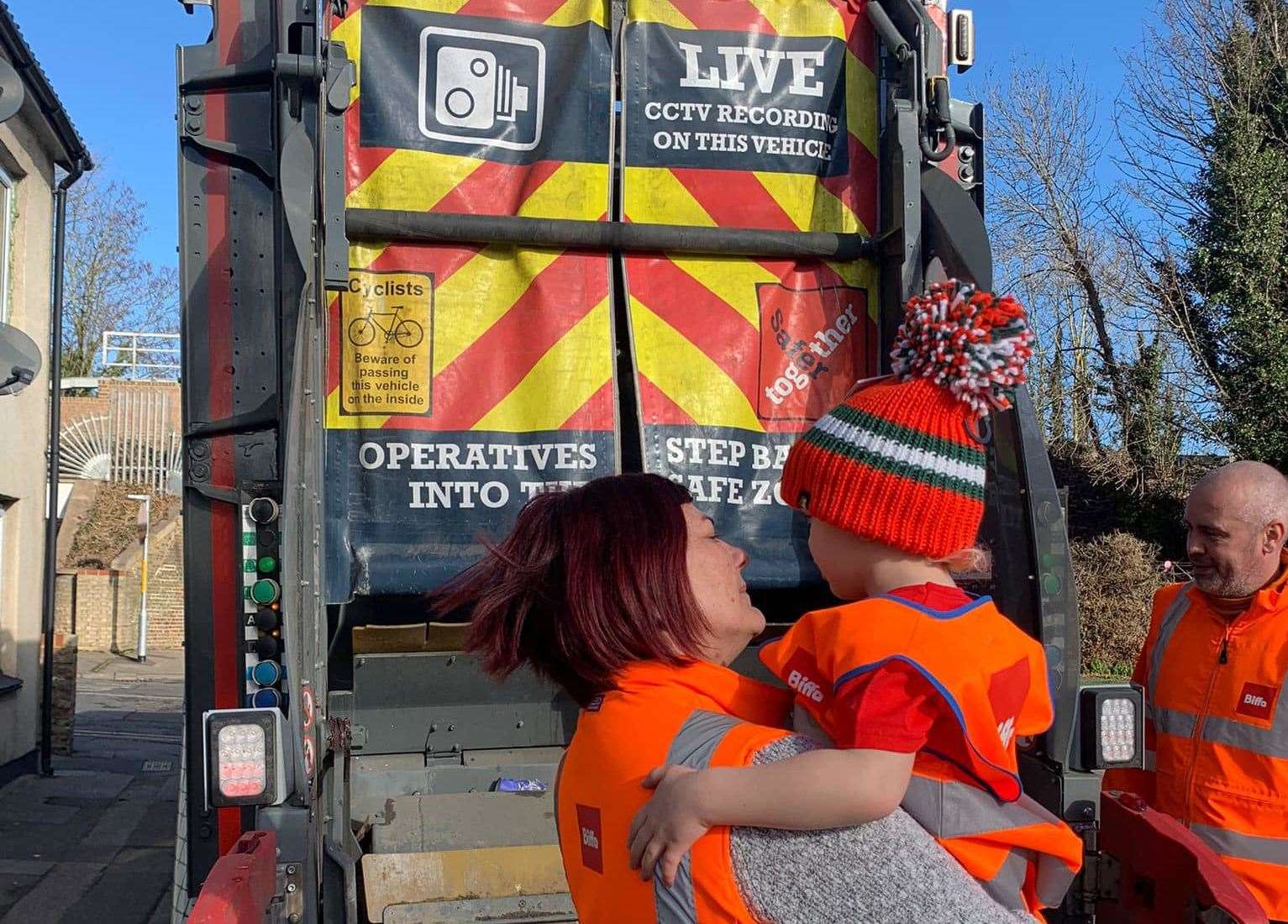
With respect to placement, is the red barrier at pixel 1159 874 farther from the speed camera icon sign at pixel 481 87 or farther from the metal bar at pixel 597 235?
the speed camera icon sign at pixel 481 87

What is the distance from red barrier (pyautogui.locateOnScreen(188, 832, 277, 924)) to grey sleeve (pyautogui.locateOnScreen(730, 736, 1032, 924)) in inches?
49.6

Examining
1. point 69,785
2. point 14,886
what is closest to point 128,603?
point 69,785

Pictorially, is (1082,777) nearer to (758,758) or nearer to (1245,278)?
(758,758)

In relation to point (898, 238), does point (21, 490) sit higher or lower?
lower

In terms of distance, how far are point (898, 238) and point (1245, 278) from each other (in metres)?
15.8

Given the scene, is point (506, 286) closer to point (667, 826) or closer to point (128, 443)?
point (667, 826)

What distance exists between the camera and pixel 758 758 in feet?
4.31

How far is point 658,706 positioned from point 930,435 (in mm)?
477

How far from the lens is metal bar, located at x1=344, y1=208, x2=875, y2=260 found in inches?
137

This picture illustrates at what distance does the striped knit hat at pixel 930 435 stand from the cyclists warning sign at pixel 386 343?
7.27 feet

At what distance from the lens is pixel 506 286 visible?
3.63 meters

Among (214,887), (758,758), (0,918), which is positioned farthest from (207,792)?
(0,918)

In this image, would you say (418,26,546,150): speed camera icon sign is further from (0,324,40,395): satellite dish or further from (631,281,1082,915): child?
(631,281,1082,915): child

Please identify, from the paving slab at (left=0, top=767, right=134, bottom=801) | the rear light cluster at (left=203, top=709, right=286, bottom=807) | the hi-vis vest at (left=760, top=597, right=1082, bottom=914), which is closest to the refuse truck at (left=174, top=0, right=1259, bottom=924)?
the rear light cluster at (left=203, top=709, right=286, bottom=807)
